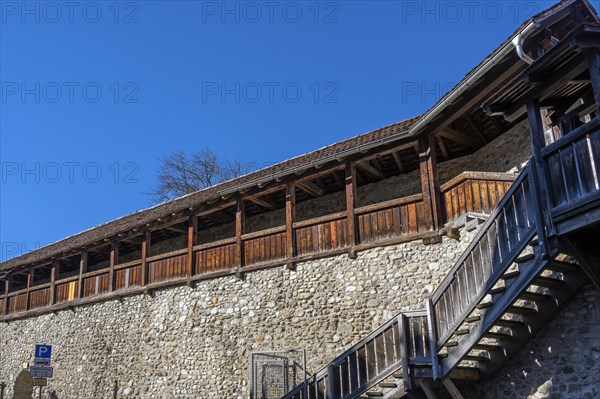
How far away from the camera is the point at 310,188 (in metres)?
14.2

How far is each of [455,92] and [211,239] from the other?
348 inches

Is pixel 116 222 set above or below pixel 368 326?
above

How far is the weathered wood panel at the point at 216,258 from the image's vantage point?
1459 cm

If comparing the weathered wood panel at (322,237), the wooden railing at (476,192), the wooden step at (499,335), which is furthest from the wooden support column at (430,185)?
the wooden step at (499,335)

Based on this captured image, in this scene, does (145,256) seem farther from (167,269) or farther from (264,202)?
(264,202)

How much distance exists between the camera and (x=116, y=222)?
872 inches

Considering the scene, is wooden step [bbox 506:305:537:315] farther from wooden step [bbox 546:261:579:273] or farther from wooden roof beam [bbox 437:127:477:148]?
wooden roof beam [bbox 437:127:477:148]

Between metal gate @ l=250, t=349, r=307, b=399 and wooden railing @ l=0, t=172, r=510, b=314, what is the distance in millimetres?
2023

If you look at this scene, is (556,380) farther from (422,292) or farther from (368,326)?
(368,326)

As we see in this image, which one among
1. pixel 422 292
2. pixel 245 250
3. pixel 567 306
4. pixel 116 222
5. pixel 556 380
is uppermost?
pixel 116 222

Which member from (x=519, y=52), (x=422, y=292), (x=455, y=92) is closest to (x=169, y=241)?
(x=422, y=292)

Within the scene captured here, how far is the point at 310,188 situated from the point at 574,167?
25.8ft

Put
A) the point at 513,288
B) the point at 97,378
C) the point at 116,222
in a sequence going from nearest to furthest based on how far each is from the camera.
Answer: the point at 513,288
the point at 97,378
the point at 116,222

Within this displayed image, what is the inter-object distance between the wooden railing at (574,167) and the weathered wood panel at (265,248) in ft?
23.9
